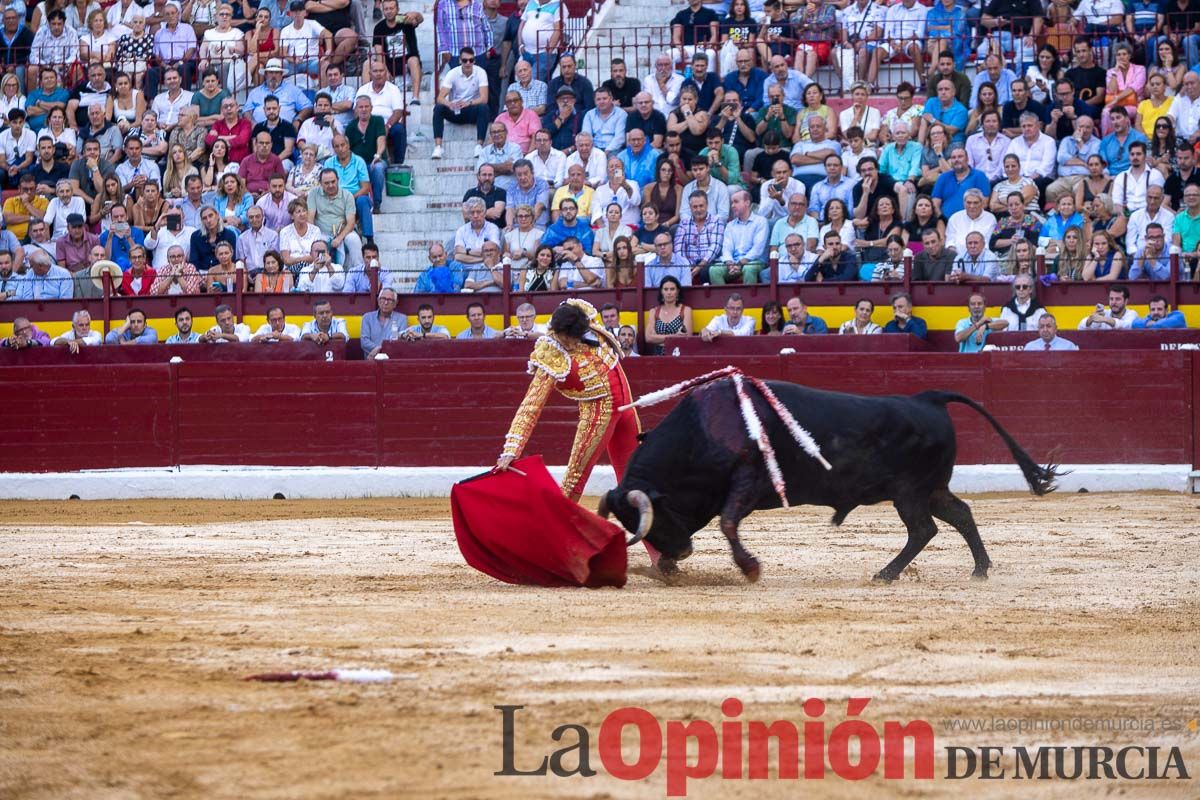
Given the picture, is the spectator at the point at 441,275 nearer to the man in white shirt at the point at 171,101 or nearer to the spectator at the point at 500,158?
the spectator at the point at 500,158

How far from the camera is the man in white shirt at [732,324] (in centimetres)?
1136

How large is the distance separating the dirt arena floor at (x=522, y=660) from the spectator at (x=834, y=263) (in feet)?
12.0

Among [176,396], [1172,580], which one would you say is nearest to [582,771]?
[1172,580]

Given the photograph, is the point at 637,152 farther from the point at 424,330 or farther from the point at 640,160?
the point at 424,330

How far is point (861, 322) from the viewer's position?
1130 cm

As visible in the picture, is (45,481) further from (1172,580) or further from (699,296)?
(1172,580)

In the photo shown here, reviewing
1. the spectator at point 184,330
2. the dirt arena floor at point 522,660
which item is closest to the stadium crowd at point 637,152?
the spectator at point 184,330

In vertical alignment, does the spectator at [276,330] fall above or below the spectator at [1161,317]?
below

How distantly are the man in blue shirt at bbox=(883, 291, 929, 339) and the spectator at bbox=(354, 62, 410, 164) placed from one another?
14.5 feet

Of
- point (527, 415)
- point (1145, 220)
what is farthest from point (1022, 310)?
point (527, 415)

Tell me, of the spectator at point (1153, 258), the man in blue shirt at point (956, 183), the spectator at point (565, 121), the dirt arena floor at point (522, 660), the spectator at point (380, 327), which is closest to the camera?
the dirt arena floor at point (522, 660)

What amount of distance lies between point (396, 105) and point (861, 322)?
16.7ft

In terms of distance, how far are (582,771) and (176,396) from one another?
30.0ft

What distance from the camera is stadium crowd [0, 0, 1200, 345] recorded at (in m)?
11.4
